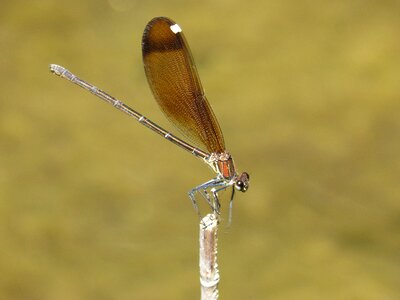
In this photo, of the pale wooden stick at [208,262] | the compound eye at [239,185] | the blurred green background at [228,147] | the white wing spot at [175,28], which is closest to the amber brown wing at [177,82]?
the white wing spot at [175,28]

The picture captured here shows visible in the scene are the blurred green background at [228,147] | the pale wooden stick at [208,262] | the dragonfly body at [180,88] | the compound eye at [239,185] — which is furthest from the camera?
the blurred green background at [228,147]

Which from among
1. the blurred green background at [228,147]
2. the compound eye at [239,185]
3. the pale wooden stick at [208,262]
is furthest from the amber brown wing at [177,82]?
the blurred green background at [228,147]

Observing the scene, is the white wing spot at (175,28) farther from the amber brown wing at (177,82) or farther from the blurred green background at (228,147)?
the blurred green background at (228,147)

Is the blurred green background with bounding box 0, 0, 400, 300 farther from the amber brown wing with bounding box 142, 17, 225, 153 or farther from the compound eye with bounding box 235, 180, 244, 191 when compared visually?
the compound eye with bounding box 235, 180, 244, 191

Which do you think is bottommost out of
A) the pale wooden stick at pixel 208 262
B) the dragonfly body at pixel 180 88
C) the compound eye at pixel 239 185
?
the pale wooden stick at pixel 208 262

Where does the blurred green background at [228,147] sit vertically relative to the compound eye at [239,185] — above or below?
above

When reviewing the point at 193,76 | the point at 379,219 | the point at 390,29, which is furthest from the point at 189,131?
the point at 390,29

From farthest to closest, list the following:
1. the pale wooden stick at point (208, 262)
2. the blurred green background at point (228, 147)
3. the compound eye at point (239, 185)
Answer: the blurred green background at point (228, 147) < the compound eye at point (239, 185) < the pale wooden stick at point (208, 262)

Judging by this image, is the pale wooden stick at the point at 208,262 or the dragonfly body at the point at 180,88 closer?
the pale wooden stick at the point at 208,262
